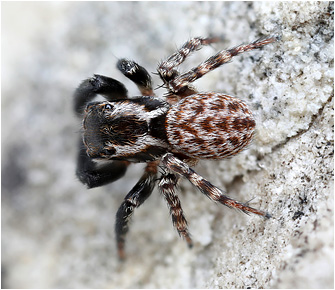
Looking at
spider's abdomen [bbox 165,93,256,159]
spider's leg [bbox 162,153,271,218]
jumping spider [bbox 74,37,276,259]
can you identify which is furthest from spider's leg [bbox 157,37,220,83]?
spider's leg [bbox 162,153,271,218]

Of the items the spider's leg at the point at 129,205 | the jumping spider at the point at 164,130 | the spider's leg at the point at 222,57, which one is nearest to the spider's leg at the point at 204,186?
the jumping spider at the point at 164,130


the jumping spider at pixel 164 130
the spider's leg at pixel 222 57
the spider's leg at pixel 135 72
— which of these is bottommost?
the jumping spider at pixel 164 130

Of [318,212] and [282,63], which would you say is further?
[282,63]

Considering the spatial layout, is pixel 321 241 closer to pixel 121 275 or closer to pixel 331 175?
pixel 331 175

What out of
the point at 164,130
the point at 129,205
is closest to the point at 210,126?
the point at 164,130

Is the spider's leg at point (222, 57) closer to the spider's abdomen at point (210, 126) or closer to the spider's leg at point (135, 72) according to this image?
the spider's abdomen at point (210, 126)

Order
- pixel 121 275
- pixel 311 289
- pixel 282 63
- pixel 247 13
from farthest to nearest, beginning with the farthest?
pixel 121 275
pixel 247 13
pixel 282 63
pixel 311 289

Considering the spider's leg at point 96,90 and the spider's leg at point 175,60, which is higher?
the spider's leg at point 175,60

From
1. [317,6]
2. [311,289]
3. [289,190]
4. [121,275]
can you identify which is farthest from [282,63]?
[121,275]

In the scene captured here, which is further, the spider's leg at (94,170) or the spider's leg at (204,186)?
the spider's leg at (94,170)
